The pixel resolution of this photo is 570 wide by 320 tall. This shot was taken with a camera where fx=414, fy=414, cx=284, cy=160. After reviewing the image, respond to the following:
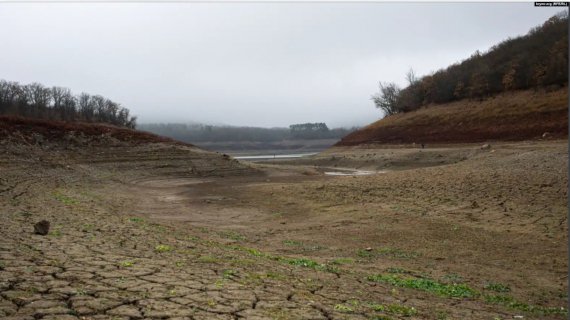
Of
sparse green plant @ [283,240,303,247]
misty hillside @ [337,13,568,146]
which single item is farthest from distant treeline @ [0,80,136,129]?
sparse green plant @ [283,240,303,247]

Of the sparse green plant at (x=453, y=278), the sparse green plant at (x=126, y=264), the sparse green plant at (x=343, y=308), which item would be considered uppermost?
the sparse green plant at (x=126, y=264)

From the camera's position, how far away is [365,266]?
8.45 metres

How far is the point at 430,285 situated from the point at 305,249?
372cm

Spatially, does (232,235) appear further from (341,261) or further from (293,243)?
(341,261)

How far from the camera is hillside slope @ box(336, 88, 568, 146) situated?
116 ft

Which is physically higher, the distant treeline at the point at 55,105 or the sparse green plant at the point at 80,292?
the distant treeline at the point at 55,105

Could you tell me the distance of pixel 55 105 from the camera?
66562 millimetres

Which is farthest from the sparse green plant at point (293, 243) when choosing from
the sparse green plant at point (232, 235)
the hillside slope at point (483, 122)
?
the hillside slope at point (483, 122)

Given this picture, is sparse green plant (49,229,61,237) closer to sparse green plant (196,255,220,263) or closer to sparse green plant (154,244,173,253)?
sparse green plant (154,244,173,253)

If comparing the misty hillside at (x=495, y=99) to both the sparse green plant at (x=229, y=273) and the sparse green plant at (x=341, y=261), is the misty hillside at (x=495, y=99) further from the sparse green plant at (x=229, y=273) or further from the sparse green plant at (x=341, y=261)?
the sparse green plant at (x=229, y=273)

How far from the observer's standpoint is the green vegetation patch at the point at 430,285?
22.0ft

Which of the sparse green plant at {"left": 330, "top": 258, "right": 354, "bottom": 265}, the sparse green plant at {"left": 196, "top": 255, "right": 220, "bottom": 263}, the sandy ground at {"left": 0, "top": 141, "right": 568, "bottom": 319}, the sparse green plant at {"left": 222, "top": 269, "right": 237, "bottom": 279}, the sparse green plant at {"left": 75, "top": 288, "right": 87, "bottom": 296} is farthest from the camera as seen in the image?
the sparse green plant at {"left": 330, "top": 258, "right": 354, "bottom": 265}

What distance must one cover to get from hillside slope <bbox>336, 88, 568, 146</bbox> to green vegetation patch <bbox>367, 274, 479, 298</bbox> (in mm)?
29715

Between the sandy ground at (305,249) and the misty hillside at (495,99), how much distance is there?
19576 mm
